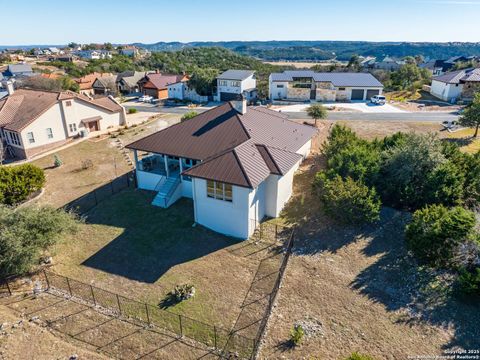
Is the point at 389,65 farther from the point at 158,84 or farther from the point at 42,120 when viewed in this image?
the point at 42,120

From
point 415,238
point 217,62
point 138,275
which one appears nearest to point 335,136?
point 415,238

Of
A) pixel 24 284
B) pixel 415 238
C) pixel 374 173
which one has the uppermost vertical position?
pixel 374 173

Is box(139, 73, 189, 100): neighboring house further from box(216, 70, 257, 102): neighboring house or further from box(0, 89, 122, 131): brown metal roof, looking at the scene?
box(0, 89, 122, 131): brown metal roof

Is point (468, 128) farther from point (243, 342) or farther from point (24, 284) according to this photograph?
point (24, 284)

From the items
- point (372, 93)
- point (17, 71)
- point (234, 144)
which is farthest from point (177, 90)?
point (234, 144)

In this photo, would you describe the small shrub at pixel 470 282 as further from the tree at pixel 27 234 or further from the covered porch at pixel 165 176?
the tree at pixel 27 234

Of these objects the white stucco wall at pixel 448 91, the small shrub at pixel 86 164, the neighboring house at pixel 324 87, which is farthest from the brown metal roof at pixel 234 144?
the white stucco wall at pixel 448 91

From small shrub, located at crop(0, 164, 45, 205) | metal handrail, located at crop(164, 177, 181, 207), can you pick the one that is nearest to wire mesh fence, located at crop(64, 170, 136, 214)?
small shrub, located at crop(0, 164, 45, 205)
